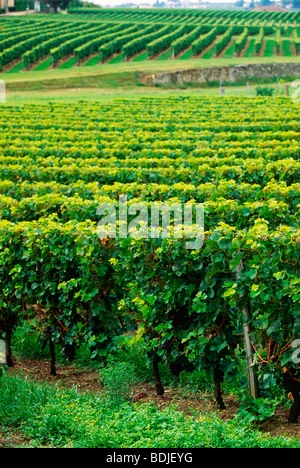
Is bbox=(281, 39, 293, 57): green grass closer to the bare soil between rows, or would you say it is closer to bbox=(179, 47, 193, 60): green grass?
bbox=(179, 47, 193, 60): green grass

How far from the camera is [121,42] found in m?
72.7

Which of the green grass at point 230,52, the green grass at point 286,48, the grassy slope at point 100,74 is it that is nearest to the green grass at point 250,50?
the green grass at point 230,52

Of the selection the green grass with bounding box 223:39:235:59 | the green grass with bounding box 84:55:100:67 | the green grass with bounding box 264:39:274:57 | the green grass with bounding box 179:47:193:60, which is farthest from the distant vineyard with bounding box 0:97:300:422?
the green grass with bounding box 264:39:274:57

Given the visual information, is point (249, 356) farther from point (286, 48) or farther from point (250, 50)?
point (286, 48)

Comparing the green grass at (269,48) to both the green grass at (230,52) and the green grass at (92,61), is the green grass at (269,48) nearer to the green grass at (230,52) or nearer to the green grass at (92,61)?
the green grass at (230,52)

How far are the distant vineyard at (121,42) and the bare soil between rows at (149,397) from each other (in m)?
60.7

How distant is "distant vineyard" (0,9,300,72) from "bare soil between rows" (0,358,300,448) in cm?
6070

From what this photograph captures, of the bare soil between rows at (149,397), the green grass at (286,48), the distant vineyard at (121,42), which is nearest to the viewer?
the bare soil between rows at (149,397)

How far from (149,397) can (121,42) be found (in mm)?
71398

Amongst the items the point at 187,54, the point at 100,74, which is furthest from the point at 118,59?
the point at 100,74

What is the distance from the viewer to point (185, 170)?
491 inches

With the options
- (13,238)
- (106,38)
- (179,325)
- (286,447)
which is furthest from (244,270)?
(106,38)

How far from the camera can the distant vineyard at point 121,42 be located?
6675 cm
